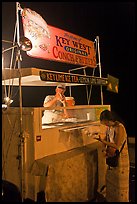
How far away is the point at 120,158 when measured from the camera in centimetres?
369

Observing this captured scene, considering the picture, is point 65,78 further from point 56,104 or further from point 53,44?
point 56,104

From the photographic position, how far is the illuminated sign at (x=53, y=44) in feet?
12.1

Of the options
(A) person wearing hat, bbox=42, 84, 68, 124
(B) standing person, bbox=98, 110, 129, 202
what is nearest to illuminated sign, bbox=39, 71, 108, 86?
(B) standing person, bbox=98, 110, 129, 202

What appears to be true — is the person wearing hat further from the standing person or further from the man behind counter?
the standing person

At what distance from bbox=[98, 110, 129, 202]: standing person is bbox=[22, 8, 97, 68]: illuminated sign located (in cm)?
162

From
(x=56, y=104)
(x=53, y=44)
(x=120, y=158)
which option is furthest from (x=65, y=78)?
(x=120, y=158)

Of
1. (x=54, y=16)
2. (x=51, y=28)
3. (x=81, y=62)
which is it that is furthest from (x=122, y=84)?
(x=51, y=28)

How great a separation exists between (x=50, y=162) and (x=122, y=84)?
511 inches

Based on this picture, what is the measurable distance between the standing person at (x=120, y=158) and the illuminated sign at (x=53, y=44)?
1.62 m

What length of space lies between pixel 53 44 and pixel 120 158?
2.57 metres

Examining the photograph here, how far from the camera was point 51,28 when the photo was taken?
13.9ft

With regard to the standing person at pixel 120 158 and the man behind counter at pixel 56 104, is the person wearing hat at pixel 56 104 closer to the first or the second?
the man behind counter at pixel 56 104

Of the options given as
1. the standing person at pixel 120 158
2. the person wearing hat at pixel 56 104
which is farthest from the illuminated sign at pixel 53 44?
the standing person at pixel 120 158

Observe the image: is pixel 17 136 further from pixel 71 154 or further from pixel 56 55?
pixel 56 55
